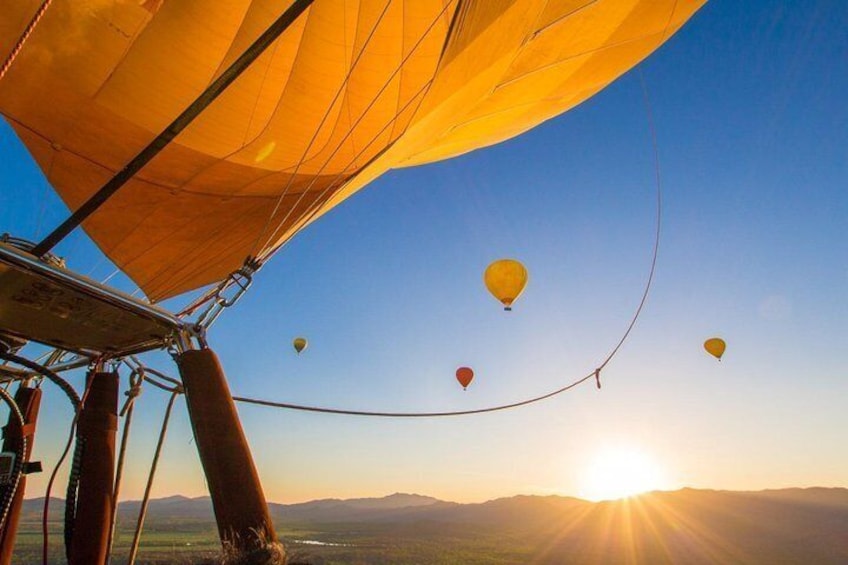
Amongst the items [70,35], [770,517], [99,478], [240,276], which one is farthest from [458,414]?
[770,517]

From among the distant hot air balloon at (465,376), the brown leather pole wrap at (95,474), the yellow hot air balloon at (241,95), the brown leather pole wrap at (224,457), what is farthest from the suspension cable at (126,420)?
the distant hot air balloon at (465,376)

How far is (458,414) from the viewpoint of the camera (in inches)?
178

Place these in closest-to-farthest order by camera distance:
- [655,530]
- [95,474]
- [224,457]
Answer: [224,457], [95,474], [655,530]

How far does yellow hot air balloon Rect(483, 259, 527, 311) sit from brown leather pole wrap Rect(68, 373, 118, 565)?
9.74 meters

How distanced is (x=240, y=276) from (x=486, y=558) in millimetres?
84706

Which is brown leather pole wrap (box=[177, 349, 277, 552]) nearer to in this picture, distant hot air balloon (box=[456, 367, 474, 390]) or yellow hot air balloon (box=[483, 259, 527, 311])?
yellow hot air balloon (box=[483, 259, 527, 311])

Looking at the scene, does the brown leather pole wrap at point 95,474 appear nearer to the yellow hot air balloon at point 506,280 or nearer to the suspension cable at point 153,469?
the suspension cable at point 153,469

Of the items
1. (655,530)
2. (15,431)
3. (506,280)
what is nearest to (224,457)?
(15,431)

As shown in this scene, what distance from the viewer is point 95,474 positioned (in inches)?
91.4

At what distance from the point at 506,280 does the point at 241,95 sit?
7701mm

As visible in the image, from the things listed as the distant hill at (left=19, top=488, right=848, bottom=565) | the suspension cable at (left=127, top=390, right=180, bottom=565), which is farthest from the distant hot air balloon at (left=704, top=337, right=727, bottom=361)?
the distant hill at (left=19, top=488, right=848, bottom=565)

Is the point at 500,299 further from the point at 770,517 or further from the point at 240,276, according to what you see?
the point at 770,517

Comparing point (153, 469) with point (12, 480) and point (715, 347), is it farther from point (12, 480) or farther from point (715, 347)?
point (715, 347)

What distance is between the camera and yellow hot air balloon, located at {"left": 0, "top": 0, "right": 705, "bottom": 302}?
507cm
